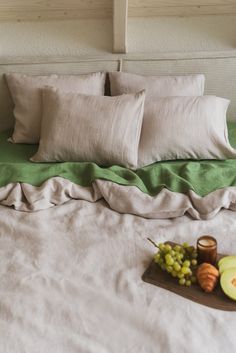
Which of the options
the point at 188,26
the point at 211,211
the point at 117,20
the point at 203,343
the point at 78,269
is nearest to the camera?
the point at 203,343

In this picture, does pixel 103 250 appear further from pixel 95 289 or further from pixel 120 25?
pixel 120 25

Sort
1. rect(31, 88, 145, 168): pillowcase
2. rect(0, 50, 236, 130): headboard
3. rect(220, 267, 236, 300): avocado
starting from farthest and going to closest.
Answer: rect(0, 50, 236, 130): headboard, rect(31, 88, 145, 168): pillowcase, rect(220, 267, 236, 300): avocado

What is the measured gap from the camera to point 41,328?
3.67ft

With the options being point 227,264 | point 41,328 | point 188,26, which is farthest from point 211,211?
point 188,26

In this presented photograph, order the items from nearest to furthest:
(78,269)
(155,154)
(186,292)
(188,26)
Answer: (186,292)
(78,269)
(155,154)
(188,26)

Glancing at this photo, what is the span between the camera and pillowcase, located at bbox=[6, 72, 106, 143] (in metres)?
2.16

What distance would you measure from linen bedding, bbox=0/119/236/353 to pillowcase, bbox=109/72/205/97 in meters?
0.39

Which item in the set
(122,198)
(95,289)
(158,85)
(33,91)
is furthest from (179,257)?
(33,91)

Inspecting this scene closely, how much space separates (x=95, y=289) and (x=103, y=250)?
0.18 meters

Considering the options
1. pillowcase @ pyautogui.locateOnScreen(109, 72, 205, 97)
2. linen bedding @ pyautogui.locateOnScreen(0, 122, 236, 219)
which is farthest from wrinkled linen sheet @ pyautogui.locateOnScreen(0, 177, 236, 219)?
pillowcase @ pyautogui.locateOnScreen(109, 72, 205, 97)

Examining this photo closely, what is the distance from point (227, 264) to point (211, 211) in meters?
0.31

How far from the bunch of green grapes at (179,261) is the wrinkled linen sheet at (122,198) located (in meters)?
0.26

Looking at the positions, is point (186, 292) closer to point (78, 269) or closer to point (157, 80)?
point (78, 269)

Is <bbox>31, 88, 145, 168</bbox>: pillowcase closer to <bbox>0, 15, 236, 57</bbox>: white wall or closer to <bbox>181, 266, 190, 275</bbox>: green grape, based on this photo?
<bbox>0, 15, 236, 57</bbox>: white wall
